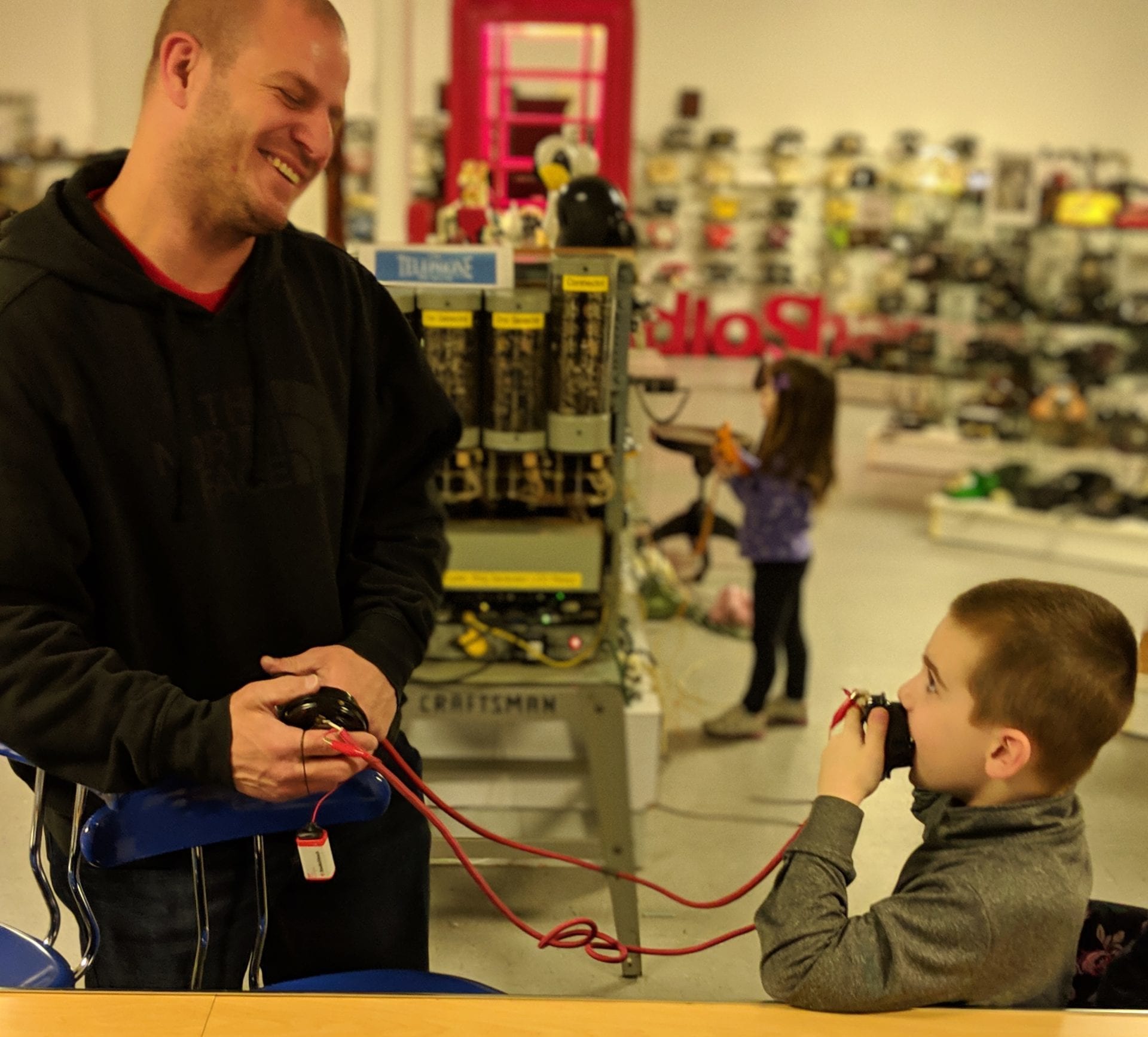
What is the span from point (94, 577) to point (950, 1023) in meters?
0.93

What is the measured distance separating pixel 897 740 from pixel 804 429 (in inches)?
89.9

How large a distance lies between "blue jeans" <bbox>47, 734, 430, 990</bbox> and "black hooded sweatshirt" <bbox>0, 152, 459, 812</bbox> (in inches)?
5.3

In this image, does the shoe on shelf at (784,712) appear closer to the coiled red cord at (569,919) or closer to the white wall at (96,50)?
the coiled red cord at (569,919)

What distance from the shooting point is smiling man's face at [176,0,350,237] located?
1.18 m

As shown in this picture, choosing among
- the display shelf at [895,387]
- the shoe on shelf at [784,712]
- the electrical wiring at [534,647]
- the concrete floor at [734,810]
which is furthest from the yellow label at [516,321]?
the display shelf at [895,387]

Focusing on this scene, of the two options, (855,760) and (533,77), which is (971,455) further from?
A: (855,760)

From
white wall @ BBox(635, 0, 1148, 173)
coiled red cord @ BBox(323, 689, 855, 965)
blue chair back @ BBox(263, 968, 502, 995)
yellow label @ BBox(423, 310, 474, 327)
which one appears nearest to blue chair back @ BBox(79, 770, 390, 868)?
coiled red cord @ BBox(323, 689, 855, 965)

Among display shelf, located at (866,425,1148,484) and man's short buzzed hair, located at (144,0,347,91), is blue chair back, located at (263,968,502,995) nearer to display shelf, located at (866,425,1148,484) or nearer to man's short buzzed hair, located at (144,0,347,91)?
man's short buzzed hair, located at (144,0,347,91)

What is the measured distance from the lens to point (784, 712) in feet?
10.1

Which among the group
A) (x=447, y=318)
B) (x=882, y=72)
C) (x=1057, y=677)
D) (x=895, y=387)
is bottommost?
(x=895, y=387)

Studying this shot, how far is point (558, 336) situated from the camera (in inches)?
93.3

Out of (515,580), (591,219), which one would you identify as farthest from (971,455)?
(515,580)

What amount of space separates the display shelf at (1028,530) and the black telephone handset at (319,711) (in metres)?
4.33

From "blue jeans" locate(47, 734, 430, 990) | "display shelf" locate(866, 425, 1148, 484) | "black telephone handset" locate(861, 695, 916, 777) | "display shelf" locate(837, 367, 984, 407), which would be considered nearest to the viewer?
"black telephone handset" locate(861, 695, 916, 777)
